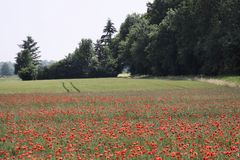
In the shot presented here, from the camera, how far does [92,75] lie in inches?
5010

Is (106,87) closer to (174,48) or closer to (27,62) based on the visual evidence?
(174,48)

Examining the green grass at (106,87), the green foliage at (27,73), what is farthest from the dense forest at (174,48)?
the green grass at (106,87)

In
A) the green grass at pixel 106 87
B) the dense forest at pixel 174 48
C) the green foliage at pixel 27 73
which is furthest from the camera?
the green foliage at pixel 27 73

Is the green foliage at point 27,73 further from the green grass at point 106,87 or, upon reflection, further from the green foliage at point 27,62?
the green grass at point 106,87

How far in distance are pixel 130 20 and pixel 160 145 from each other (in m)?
131

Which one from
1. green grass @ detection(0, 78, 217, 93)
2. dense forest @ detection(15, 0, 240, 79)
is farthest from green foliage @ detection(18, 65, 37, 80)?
green grass @ detection(0, 78, 217, 93)

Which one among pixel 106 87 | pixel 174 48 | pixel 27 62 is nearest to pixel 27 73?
pixel 27 62

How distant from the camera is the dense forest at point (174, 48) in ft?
225

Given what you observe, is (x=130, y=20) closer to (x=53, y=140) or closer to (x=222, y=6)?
(x=222, y=6)

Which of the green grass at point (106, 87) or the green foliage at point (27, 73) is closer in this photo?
the green grass at point (106, 87)

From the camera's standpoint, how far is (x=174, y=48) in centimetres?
8650

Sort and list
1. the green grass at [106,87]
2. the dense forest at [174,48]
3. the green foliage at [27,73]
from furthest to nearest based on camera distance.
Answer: the green foliage at [27,73] → the dense forest at [174,48] → the green grass at [106,87]

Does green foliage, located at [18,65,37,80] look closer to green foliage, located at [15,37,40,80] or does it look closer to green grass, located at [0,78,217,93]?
green foliage, located at [15,37,40,80]

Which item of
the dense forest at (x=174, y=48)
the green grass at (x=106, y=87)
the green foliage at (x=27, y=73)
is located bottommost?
the green grass at (x=106, y=87)
